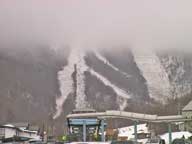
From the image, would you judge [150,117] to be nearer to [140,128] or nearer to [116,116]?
[116,116]

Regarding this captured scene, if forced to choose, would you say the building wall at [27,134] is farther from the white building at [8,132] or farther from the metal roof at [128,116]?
the metal roof at [128,116]

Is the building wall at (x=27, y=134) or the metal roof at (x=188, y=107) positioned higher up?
the metal roof at (x=188, y=107)

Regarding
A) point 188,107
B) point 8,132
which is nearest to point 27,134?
point 8,132

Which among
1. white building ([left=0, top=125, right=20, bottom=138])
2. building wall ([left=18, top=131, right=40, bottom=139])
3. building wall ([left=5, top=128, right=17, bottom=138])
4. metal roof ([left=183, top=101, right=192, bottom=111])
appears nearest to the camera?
white building ([left=0, top=125, right=20, bottom=138])

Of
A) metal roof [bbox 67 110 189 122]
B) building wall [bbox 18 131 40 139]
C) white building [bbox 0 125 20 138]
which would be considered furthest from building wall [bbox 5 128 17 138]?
metal roof [bbox 67 110 189 122]

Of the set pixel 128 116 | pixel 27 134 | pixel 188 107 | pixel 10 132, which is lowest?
pixel 27 134

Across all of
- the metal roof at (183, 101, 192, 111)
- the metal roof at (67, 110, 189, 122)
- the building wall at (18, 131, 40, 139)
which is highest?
the metal roof at (183, 101, 192, 111)

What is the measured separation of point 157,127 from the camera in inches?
6545

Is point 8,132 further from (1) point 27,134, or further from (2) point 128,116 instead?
(2) point 128,116

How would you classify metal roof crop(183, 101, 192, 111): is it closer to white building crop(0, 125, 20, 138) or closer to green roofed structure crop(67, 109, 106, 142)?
white building crop(0, 125, 20, 138)

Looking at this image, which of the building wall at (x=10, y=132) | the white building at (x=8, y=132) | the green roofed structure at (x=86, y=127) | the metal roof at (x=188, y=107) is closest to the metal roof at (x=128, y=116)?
the green roofed structure at (x=86, y=127)

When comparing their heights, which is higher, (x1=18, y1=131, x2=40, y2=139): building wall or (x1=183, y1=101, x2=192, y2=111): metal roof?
(x1=183, y1=101, x2=192, y2=111): metal roof

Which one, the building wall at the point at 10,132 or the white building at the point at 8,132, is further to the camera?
the building wall at the point at 10,132

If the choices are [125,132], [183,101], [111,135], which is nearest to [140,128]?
[125,132]
